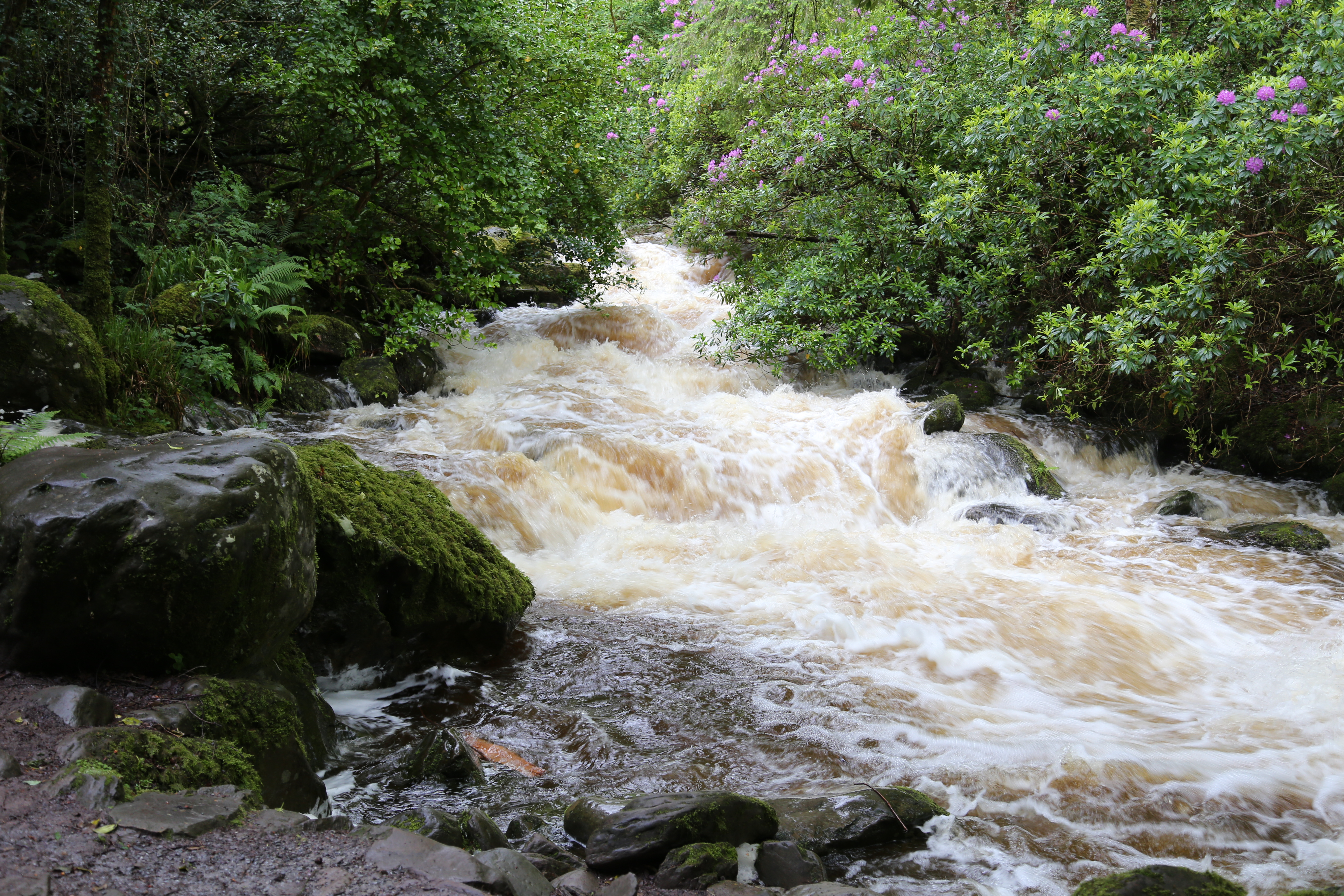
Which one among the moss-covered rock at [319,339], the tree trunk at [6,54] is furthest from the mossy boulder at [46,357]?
the moss-covered rock at [319,339]

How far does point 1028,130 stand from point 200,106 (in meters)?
9.37

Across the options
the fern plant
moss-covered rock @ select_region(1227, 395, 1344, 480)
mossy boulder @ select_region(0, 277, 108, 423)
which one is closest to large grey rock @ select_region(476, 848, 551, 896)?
the fern plant

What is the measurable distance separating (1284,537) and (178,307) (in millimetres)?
10040

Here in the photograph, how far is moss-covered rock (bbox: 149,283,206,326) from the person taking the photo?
776 centimetres

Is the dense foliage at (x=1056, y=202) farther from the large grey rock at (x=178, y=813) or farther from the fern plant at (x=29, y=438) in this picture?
the fern plant at (x=29, y=438)

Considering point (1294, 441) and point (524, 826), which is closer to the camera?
point (524, 826)

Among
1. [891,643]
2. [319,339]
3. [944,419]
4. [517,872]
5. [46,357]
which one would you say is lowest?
[891,643]

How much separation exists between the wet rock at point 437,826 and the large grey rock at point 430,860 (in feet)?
0.69

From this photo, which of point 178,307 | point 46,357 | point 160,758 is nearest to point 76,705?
point 160,758

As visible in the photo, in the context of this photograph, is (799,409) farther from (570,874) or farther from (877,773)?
(570,874)

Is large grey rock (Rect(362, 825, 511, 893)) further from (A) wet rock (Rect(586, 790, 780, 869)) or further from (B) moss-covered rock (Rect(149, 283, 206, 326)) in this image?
(B) moss-covered rock (Rect(149, 283, 206, 326))

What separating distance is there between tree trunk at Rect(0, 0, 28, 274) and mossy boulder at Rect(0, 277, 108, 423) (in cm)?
203

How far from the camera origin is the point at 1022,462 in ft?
27.3

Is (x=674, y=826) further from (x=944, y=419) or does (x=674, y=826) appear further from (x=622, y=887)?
(x=944, y=419)
